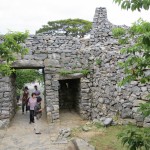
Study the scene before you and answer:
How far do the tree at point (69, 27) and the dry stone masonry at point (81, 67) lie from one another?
65.8 ft

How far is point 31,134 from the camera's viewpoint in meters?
10.2

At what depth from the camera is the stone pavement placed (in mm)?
8570

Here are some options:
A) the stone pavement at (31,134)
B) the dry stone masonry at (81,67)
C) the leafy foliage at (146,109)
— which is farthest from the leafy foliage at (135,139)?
the dry stone masonry at (81,67)

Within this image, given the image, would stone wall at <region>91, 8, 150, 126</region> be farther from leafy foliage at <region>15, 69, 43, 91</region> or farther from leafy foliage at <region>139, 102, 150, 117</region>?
leafy foliage at <region>15, 69, 43, 91</region>

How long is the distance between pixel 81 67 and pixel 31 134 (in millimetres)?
3728

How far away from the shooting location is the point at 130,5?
333cm

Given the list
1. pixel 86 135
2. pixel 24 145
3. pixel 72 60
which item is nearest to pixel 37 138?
pixel 24 145

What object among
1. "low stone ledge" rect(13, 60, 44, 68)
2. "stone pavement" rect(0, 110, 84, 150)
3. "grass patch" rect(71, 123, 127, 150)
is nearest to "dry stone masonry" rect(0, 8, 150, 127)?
"low stone ledge" rect(13, 60, 44, 68)

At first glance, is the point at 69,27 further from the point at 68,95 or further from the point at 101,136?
the point at 101,136

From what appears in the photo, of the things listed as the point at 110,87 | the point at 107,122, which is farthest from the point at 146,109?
the point at 110,87

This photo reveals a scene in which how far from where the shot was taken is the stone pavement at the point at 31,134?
8570 mm

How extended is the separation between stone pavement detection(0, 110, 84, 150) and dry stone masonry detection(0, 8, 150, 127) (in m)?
0.41

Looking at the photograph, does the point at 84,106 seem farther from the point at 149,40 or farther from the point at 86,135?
the point at 149,40

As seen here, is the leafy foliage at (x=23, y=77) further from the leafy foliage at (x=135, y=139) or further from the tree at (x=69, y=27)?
the leafy foliage at (x=135, y=139)
